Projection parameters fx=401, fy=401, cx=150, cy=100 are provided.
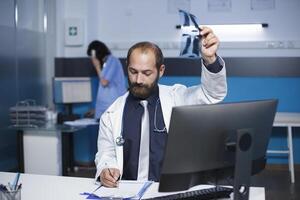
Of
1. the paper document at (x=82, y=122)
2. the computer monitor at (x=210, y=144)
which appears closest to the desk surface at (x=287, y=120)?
the paper document at (x=82, y=122)

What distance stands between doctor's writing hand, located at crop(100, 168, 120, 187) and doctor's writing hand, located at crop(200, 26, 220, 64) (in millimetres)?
598

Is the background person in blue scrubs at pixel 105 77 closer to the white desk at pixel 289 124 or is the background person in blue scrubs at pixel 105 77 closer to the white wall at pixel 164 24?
the white wall at pixel 164 24

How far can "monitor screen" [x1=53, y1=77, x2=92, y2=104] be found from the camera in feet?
15.0

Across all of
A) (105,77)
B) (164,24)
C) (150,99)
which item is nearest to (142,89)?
(150,99)

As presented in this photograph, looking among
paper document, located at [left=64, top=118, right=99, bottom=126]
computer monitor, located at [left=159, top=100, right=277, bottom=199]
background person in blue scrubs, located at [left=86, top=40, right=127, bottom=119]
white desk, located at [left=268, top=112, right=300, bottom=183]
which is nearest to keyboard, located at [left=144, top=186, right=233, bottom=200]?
computer monitor, located at [left=159, top=100, right=277, bottom=199]

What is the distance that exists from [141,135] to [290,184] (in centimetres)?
270

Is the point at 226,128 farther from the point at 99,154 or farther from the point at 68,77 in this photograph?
the point at 68,77

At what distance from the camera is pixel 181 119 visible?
120 centimetres

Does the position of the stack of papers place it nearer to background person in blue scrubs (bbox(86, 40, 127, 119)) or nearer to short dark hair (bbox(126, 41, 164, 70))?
short dark hair (bbox(126, 41, 164, 70))

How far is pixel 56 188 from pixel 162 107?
579 millimetres

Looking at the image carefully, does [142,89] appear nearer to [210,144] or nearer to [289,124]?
[210,144]

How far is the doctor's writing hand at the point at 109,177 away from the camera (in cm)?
167

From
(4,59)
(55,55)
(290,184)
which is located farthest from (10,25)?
(290,184)

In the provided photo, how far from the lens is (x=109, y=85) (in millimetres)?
4508
